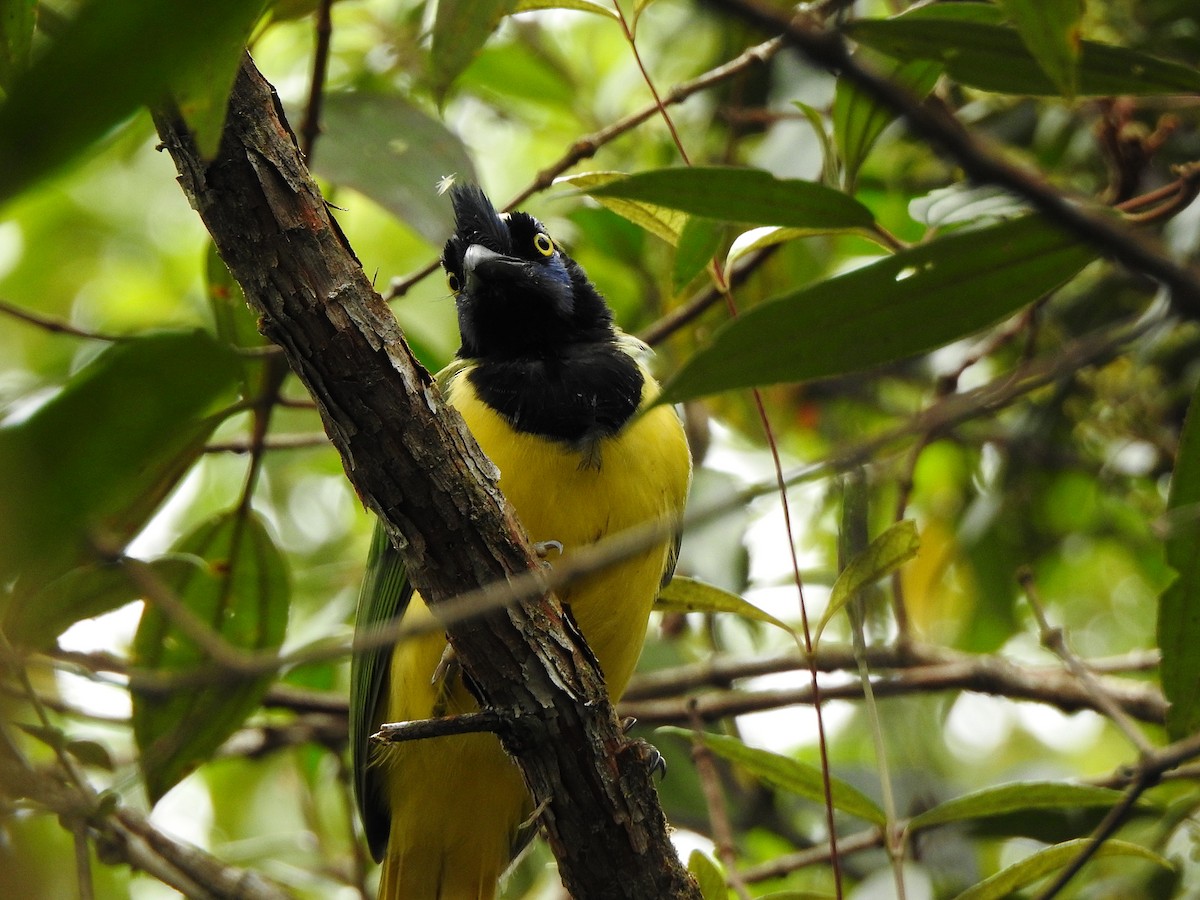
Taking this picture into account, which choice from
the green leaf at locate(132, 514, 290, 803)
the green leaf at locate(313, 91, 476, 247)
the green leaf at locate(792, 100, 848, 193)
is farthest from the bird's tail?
the green leaf at locate(792, 100, 848, 193)

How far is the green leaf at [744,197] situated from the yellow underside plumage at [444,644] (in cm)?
79

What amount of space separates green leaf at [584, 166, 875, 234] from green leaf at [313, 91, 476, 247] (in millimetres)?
1415

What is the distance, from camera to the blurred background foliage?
1304 millimetres

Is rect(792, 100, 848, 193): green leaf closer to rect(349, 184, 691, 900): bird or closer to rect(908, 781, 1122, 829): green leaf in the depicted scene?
rect(349, 184, 691, 900): bird

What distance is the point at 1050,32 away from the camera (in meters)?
1.65

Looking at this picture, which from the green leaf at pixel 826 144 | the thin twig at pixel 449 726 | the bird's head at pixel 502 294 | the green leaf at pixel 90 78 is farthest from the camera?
the bird's head at pixel 502 294

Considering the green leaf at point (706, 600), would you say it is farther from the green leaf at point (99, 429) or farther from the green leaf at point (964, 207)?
the green leaf at point (99, 429)

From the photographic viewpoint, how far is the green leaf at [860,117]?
2.46 m

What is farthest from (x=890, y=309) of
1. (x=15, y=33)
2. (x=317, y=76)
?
(x=317, y=76)

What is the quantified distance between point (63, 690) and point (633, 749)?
102 centimetres

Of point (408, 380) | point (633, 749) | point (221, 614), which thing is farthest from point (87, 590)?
point (633, 749)

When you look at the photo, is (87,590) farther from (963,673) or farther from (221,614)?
(963,673)

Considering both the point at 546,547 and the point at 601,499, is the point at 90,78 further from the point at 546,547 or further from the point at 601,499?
the point at 601,499

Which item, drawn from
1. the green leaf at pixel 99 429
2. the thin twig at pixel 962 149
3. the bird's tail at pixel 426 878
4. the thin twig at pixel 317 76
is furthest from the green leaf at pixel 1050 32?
the bird's tail at pixel 426 878
